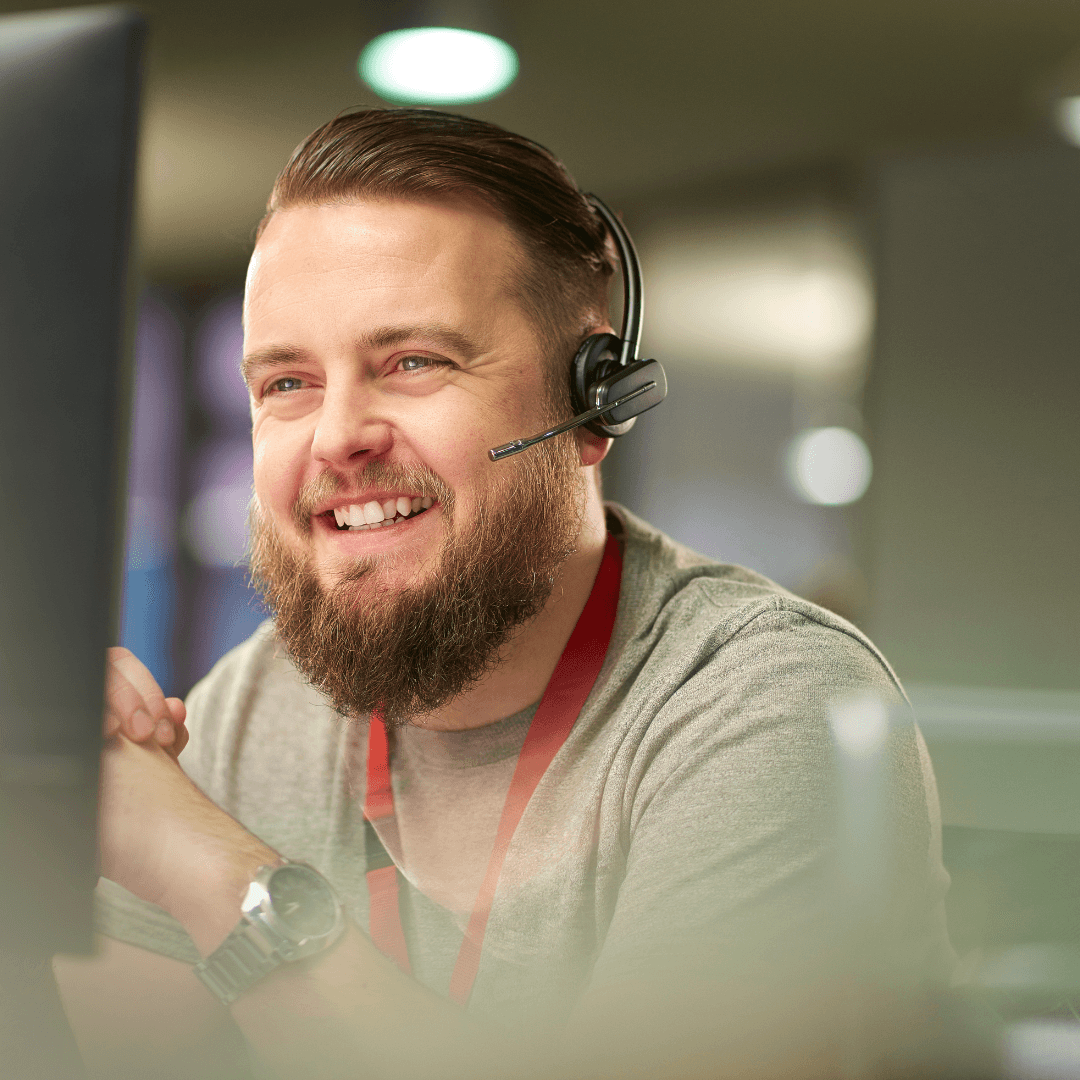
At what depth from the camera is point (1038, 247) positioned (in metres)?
0.69

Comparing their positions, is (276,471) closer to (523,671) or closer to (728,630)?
(523,671)

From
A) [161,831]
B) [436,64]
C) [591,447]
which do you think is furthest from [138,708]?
[436,64]

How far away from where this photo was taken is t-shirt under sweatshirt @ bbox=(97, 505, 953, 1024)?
0.67 metres

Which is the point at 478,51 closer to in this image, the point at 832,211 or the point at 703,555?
the point at 832,211

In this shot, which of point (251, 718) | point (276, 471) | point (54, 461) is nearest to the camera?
point (54, 461)

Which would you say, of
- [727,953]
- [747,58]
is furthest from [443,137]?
[727,953]

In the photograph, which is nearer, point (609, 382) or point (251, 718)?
point (609, 382)

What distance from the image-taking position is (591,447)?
2.66ft

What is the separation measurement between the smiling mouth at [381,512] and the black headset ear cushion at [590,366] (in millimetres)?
156

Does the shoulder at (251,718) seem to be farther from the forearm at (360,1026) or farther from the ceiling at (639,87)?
the ceiling at (639,87)

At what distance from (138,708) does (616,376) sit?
45cm

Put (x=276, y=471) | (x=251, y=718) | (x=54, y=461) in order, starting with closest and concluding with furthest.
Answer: (x=54, y=461)
(x=276, y=471)
(x=251, y=718)

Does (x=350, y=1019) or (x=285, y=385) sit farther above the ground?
(x=285, y=385)

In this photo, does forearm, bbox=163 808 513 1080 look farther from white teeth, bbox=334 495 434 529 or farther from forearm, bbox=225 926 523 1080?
white teeth, bbox=334 495 434 529
